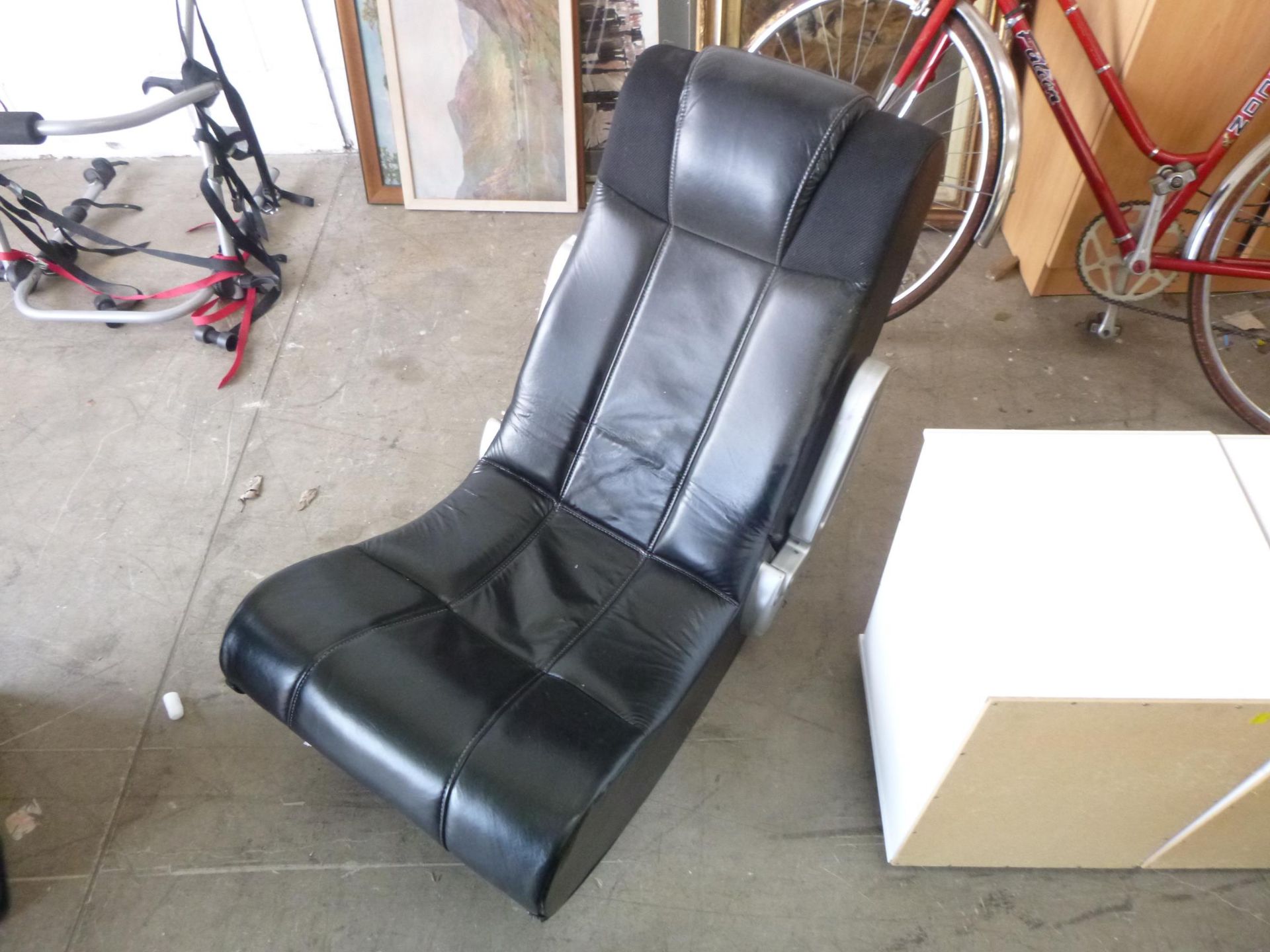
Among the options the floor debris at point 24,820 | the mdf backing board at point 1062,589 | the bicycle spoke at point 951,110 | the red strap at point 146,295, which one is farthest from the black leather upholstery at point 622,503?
the bicycle spoke at point 951,110

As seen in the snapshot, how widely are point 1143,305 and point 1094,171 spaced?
601 millimetres

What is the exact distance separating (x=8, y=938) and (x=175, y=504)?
3.11 ft

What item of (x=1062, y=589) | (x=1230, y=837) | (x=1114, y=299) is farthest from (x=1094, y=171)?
(x=1230, y=837)

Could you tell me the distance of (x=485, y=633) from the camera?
1.45m

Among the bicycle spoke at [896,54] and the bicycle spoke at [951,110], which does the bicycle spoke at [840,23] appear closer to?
the bicycle spoke at [896,54]

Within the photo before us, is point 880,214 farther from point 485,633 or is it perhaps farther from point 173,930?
point 173,930

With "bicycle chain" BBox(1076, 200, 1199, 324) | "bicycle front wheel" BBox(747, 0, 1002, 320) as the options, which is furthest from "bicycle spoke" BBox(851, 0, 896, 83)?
"bicycle chain" BBox(1076, 200, 1199, 324)

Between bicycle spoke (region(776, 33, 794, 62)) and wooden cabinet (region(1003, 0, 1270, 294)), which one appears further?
bicycle spoke (region(776, 33, 794, 62))

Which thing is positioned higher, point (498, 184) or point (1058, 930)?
point (498, 184)

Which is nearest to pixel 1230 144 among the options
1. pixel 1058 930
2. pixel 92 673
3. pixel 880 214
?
pixel 880 214

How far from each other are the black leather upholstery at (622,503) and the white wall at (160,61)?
1812 millimetres

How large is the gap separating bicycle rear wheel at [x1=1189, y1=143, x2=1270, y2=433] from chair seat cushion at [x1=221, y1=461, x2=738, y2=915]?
60.7 inches

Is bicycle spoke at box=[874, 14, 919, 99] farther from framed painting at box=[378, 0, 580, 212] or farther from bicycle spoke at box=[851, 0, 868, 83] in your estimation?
framed painting at box=[378, 0, 580, 212]

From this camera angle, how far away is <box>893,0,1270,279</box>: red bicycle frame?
2102 millimetres
